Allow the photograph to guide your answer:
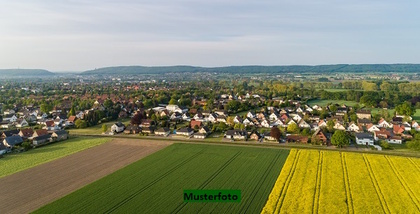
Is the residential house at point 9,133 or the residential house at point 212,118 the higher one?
the residential house at point 9,133

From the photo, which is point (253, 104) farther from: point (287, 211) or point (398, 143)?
point (287, 211)

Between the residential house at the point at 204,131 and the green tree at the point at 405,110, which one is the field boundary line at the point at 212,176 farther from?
the green tree at the point at 405,110

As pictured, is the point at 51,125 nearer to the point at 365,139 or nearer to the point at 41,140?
the point at 41,140

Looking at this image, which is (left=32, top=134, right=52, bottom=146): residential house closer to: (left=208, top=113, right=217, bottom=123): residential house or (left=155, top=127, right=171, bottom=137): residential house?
(left=155, top=127, right=171, bottom=137): residential house

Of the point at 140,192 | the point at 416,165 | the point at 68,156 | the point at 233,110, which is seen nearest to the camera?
the point at 140,192

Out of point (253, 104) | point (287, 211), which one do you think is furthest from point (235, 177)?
point (253, 104)

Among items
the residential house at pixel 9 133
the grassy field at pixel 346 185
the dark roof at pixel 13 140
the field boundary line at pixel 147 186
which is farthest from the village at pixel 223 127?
the field boundary line at pixel 147 186

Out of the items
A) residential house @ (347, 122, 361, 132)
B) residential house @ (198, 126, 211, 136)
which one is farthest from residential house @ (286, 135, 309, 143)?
residential house @ (347, 122, 361, 132)
